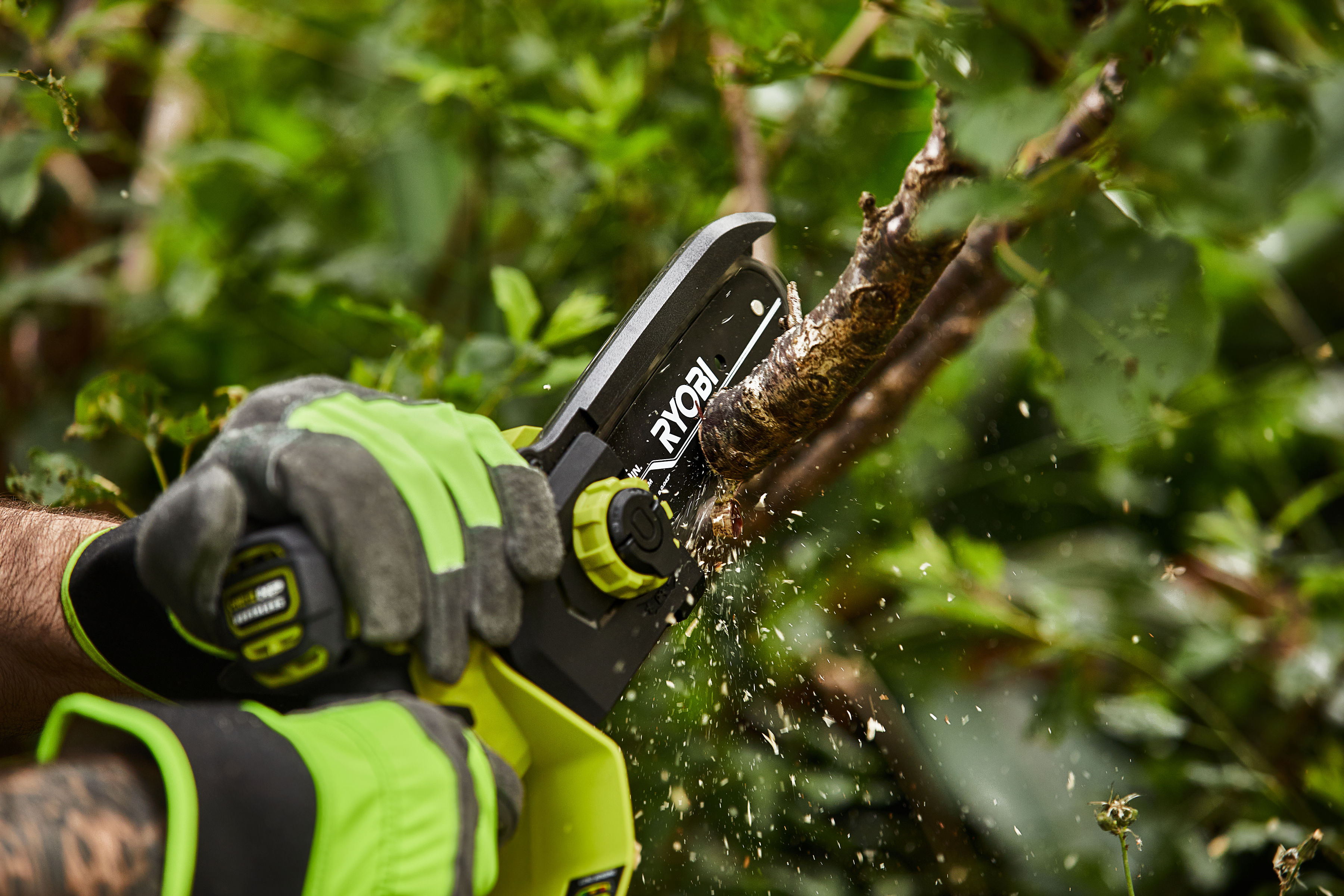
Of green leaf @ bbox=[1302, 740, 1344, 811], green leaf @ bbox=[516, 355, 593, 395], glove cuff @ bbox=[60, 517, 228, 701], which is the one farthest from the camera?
green leaf @ bbox=[1302, 740, 1344, 811]

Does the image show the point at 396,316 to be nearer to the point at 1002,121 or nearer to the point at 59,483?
the point at 59,483

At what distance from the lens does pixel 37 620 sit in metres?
0.89

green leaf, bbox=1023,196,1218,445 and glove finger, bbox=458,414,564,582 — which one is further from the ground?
green leaf, bbox=1023,196,1218,445

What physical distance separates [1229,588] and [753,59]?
1.36 metres

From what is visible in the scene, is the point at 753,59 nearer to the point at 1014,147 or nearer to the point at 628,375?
the point at 628,375

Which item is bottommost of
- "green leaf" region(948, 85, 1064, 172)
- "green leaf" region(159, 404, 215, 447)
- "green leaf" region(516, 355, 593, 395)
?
"green leaf" region(516, 355, 593, 395)

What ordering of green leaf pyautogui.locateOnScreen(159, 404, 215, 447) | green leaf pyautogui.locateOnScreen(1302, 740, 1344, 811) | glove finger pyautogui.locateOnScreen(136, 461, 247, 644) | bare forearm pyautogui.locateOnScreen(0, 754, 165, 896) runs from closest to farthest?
bare forearm pyautogui.locateOnScreen(0, 754, 165, 896) < glove finger pyautogui.locateOnScreen(136, 461, 247, 644) < green leaf pyautogui.locateOnScreen(159, 404, 215, 447) < green leaf pyautogui.locateOnScreen(1302, 740, 1344, 811)

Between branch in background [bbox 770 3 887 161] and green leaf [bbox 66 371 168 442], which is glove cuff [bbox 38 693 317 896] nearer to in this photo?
green leaf [bbox 66 371 168 442]

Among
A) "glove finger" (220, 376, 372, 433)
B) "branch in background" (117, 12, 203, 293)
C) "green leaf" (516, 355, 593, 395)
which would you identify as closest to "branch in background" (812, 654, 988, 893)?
"green leaf" (516, 355, 593, 395)

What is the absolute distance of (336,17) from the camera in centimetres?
203

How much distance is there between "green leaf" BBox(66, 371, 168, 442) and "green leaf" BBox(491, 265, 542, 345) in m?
0.42

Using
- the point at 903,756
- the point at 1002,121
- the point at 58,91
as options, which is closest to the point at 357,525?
the point at 1002,121

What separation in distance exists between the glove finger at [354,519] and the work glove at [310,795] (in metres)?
0.06

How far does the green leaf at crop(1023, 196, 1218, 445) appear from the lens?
0.52 m
